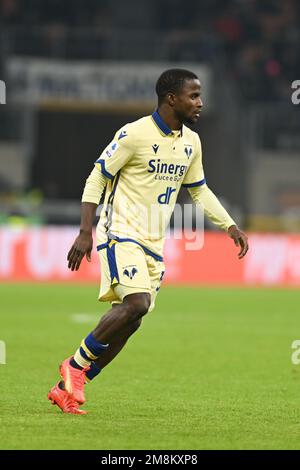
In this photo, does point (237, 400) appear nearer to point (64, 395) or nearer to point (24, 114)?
point (64, 395)

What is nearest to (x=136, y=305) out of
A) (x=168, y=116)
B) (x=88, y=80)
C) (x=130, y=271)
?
(x=130, y=271)

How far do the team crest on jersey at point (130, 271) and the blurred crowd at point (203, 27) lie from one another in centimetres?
2255

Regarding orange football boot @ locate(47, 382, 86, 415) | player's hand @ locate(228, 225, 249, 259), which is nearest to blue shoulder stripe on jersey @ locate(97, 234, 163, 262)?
player's hand @ locate(228, 225, 249, 259)

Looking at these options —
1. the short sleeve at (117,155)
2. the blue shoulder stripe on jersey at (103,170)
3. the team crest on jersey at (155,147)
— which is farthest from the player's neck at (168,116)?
the blue shoulder stripe on jersey at (103,170)

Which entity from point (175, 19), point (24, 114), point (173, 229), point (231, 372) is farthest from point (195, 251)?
point (231, 372)

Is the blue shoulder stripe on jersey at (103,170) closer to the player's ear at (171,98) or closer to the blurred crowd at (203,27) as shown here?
the player's ear at (171,98)

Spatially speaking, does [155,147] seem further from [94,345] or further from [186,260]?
[186,260]

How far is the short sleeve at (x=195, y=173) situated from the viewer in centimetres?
864

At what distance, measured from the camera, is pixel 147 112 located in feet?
104

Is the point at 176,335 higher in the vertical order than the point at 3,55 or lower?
lower

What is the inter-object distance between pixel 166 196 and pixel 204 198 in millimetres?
570
